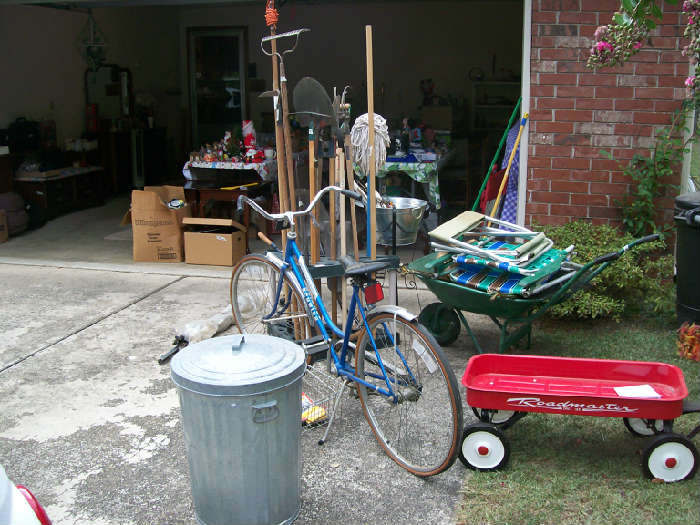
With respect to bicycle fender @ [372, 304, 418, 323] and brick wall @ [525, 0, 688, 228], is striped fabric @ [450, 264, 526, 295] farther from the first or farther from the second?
brick wall @ [525, 0, 688, 228]

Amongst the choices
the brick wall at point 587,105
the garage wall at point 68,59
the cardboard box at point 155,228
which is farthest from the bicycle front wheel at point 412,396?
the garage wall at point 68,59

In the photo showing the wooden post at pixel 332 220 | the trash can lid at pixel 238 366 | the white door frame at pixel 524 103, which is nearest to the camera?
the trash can lid at pixel 238 366

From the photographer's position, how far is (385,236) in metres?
5.90

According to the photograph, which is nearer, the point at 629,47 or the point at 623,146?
the point at 629,47

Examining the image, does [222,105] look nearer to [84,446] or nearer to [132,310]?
[132,310]

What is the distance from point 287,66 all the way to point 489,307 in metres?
9.02

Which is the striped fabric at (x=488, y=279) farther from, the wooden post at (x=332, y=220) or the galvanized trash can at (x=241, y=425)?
the galvanized trash can at (x=241, y=425)

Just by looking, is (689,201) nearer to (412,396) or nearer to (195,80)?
(412,396)

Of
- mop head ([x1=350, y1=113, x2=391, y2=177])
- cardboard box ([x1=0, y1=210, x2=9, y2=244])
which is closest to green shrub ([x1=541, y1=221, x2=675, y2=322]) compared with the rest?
mop head ([x1=350, y1=113, x2=391, y2=177])

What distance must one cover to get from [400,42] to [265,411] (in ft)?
34.0

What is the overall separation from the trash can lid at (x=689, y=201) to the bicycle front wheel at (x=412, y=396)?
241 centimetres

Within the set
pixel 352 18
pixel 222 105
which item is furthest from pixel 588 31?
pixel 222 105

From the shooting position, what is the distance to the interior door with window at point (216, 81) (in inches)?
513

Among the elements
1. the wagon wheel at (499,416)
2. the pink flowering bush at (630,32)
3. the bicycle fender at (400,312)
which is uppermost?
the pink flowering bush at (630,32)
